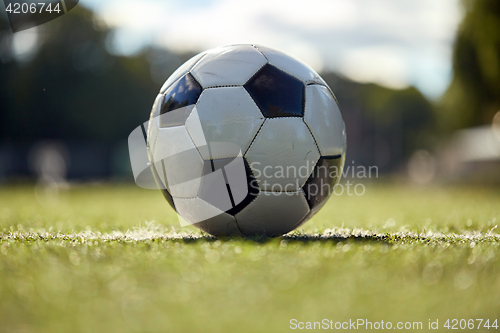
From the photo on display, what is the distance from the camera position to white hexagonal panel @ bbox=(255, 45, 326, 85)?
3527 millimetres

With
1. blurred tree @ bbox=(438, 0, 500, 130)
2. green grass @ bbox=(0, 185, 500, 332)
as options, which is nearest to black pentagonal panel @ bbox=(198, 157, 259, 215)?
green grass @ bbox=(0, 185, 500, 332)

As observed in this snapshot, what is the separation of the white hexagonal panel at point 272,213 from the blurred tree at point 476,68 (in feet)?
59.3

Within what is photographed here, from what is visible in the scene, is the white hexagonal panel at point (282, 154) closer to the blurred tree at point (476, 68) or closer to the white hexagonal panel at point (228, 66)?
the white hexagonal panel at point (228, 66)

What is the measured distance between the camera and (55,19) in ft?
99.1

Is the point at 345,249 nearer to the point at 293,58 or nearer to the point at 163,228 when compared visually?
the point at 293,58

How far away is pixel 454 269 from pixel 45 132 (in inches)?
1192

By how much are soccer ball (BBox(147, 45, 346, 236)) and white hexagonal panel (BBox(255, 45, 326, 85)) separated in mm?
10

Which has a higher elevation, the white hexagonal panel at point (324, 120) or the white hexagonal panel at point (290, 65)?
the white hexagonal panel at point (290, 65)

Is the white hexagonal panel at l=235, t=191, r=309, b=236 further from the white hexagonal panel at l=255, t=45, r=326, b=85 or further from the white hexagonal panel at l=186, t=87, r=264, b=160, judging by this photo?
the white hexagonal panel at l=255, t=45, r=326, b=85

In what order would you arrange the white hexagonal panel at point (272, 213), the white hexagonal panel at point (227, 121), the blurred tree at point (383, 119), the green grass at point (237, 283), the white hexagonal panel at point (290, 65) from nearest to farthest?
the green grass at point (237, 283)
the white hexagonal panel at point (227, 121)
the white hexagonal panel at point (272, 213)
the white hexagonal panel at point (290, 65)
the blurred tree at point (383, 119)

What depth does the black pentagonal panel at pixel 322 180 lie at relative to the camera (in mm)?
3428

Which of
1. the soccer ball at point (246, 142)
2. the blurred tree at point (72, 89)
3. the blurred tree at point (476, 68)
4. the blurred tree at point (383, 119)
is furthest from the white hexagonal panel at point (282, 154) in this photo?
the blurred tree at point (383, 119)

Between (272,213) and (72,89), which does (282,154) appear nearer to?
(272,213)

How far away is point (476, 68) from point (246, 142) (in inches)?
791
